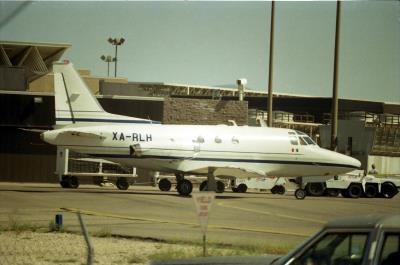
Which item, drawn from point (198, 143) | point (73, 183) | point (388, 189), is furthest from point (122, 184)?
point (388, 189)

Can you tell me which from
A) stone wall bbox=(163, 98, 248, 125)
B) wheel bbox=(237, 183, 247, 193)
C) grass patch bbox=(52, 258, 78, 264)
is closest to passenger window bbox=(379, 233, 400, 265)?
grass patch bbox=(52, 258, 78, 264)

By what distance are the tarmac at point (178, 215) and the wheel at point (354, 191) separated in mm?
6475

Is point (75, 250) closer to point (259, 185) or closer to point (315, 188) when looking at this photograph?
point (315, 188)

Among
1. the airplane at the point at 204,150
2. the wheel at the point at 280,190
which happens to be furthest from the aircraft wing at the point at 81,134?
the wheel at the point at 280,190

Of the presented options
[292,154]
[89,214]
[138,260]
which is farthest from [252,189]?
[138,260]

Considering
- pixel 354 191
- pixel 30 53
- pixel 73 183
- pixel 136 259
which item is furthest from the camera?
pixel 30 53

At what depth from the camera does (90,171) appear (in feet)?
149

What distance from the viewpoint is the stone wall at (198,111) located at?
47594mm

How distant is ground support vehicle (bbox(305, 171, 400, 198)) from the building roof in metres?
28.8

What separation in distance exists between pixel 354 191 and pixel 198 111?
13627 mm

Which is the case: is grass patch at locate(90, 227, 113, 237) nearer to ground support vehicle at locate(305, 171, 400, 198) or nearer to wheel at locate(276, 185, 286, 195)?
ground support vehicle at locate(305, 171, 400, 198)

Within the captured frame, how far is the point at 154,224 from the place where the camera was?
19781 mm

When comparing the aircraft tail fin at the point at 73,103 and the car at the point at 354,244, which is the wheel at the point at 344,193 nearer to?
the aircraft tail fin at the point at 73,103

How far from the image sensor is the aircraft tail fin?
35250mm
